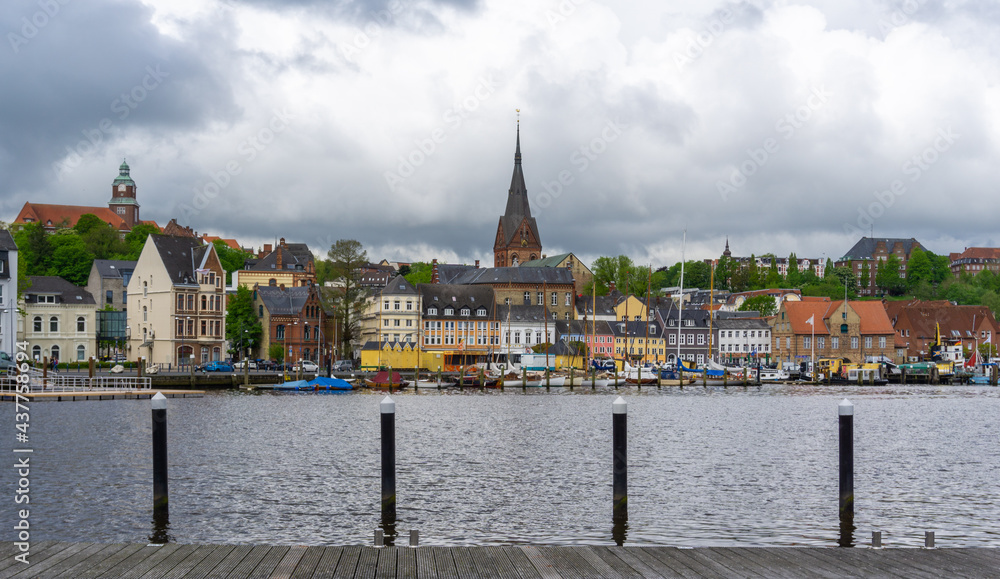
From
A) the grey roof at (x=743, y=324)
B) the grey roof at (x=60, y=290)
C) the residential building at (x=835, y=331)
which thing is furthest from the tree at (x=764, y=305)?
the grey roof at (x=60, y=290)

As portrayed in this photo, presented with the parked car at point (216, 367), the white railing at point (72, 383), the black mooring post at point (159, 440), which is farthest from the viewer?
the parked car at point (216, 367)

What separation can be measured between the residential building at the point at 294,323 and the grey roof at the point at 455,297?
1737 cm

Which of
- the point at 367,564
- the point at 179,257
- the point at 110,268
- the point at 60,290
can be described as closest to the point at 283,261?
the point at 110,268

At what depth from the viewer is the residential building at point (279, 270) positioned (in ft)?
552

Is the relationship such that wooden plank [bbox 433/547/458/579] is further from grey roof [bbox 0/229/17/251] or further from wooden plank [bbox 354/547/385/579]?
grey roof [bbox 0/229/17/251]

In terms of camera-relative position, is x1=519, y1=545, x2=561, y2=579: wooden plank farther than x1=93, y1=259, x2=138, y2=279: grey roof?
No

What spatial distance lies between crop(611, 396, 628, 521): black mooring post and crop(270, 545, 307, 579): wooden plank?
6739 mm

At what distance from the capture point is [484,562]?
13.8m

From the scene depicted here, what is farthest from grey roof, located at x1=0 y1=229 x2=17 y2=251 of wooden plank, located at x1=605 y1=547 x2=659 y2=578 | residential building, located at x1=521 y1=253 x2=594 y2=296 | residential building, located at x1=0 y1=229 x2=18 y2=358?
residential building, located at x1=521 y1=253 x2=594 y2=296

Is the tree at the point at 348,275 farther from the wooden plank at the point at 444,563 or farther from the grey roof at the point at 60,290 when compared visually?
the wooden plank at the point at 444,563

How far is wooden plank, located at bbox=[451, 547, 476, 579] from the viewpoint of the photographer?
523 inches

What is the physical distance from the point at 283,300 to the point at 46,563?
112543 mm

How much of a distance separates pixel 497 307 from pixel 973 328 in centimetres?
8918

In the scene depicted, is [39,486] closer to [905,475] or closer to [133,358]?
[905,475]
